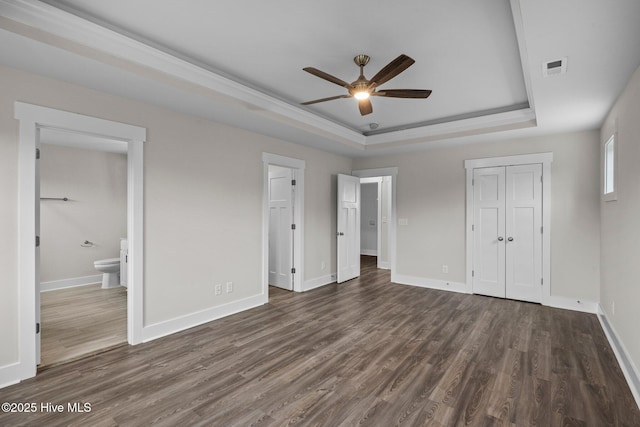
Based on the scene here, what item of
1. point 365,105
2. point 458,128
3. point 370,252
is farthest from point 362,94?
point 370,252

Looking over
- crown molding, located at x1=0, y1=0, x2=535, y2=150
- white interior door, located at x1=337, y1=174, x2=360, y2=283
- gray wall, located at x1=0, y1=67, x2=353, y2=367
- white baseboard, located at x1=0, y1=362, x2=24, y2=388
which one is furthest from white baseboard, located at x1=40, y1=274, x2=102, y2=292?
crown molding, located at x1=0, y1=0, x2=535, y2=150

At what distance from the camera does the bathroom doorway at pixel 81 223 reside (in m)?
4.71

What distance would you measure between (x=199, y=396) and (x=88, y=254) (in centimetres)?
462

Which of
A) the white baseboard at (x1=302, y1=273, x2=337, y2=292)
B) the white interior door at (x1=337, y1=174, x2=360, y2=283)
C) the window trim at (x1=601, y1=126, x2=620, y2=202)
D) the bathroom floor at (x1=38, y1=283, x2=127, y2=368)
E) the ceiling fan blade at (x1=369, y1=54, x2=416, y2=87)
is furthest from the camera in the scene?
the white interior door at (x1=337, y1=174, x2=360, y2=283)

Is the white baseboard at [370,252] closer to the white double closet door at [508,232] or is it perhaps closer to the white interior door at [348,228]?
the white interior door at [348,228]

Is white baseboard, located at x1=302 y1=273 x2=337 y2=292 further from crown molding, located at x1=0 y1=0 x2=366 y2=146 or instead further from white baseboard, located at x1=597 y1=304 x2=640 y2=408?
white baseboard, located at x1=597 y1=304 x2=640 y2=408

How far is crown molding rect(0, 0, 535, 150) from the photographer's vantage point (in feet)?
6.57

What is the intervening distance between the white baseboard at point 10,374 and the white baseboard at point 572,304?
18.8 feet

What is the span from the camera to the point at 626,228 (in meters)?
2.68

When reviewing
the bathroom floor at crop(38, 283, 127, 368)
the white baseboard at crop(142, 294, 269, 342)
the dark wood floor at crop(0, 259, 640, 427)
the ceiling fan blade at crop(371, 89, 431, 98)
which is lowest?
the dark wood floor at crop(0, 259, 640, 427)

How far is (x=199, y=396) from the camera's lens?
2252 mm

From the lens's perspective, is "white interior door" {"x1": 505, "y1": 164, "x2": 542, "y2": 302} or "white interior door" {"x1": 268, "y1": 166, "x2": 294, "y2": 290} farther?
"white interior door" {"x1": 268, "y1": 166, "x2": 294, "y2": 290}

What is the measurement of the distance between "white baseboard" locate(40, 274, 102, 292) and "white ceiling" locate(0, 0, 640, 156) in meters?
4.00

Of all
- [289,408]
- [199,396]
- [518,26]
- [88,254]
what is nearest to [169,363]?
[199,396]
